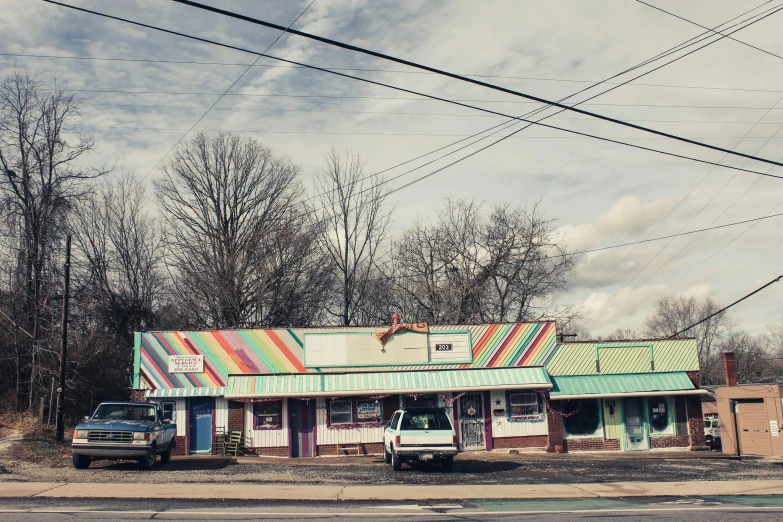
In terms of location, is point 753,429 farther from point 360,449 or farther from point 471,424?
point 360,449

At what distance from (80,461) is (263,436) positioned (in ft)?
26.7

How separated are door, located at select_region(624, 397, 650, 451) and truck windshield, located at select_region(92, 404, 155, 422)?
17.8 m

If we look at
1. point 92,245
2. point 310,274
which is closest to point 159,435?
point 310,274

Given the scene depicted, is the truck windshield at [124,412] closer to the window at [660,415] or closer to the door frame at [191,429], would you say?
the door frame at [191,429]

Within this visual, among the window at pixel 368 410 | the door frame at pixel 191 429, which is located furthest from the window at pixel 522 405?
the door frame at pixel 191 429

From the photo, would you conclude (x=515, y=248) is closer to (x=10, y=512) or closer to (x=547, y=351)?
(x=547, y=351)

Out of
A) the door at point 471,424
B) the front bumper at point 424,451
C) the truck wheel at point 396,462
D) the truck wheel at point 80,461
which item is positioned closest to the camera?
the truck wheel at point 80,461

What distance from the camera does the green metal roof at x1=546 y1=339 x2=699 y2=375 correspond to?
2738 cm

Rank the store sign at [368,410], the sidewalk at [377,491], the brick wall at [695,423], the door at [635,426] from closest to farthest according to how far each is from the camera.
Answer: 1. the sidewalk at [377,491]
2. the store sign at [368,410]
3. the door at [635,426]
4. the brick wall at [695,423]

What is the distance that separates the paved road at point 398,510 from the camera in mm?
11250

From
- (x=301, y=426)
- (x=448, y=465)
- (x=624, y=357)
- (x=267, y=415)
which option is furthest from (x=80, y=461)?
(x=624, y=357)

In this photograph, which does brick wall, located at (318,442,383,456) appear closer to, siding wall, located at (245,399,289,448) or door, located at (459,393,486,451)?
siding wall, located at (245,399,289,448)

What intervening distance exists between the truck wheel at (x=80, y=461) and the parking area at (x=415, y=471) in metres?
0.20

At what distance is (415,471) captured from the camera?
19234 millimetres
